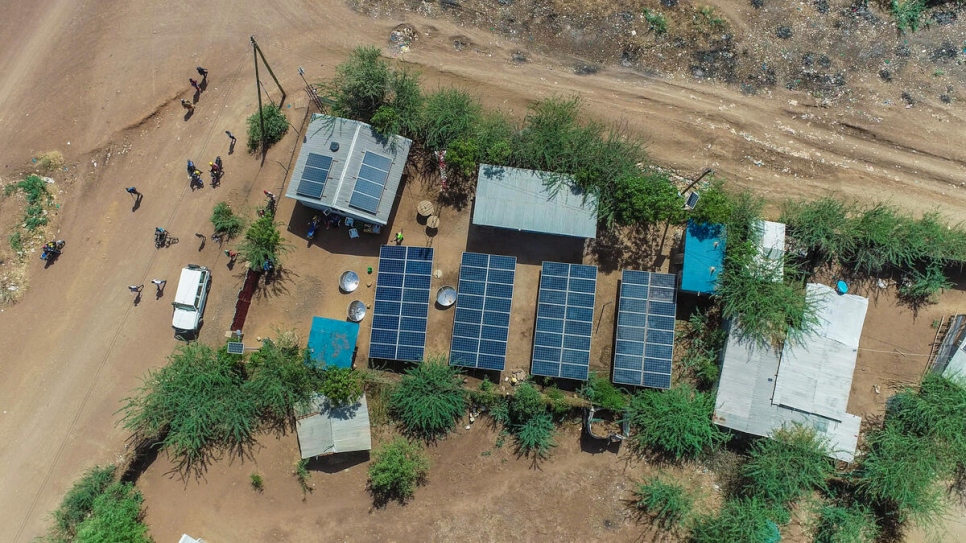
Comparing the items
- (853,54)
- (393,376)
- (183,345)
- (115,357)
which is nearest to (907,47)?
(853,54)

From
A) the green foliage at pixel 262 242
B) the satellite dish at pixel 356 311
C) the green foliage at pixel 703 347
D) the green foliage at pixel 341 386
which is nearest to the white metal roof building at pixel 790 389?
the green foliage at pixel 703 347

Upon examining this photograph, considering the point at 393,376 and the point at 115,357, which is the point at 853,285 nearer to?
the point at 393,376

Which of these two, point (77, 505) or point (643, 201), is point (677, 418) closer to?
point (643, 201)

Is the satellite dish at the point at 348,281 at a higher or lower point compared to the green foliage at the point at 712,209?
lower

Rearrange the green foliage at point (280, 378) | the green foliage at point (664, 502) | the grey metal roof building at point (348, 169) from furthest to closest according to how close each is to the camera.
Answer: the green foliage at point (664, 502)
the grey metal roof building at point (348, 169)
the green foliage at point (280, 378)

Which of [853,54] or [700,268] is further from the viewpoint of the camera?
[853,54]

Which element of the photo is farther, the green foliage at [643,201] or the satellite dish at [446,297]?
the satellite dish at [446,297]

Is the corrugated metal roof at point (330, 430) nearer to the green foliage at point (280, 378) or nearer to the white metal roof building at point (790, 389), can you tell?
the green foliage at point (280, 378)

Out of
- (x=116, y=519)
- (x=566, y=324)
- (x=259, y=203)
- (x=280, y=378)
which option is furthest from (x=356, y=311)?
(x=116, y=519)
